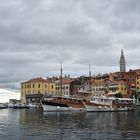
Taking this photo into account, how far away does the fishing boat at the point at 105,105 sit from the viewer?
10864cm

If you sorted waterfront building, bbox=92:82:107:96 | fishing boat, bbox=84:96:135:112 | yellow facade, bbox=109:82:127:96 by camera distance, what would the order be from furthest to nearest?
waterfront building, bbox=92:82:107:96
yellow facade, bbox=109:82:127:96
fishing boat, bbox=84:96:135:112

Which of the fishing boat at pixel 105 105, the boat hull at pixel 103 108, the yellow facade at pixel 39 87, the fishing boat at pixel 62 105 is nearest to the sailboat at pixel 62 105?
the fishing boat at pixel 62 105

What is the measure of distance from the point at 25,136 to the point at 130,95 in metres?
117

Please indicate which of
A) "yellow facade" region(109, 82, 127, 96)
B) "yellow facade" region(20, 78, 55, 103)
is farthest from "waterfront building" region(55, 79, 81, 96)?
"yellow facade" region(109, 82, 127, 96)

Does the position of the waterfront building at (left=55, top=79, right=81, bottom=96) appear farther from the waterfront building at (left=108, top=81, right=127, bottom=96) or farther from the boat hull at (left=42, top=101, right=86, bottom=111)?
the boat hull at (left=42, top=101, right=86, bottom=111)

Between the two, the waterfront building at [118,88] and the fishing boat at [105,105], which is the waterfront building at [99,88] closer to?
the waterfront building at [118,88]

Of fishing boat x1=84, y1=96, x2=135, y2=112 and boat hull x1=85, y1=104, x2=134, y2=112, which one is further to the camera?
fishing boat x1=84, y1=96, x2=135, y2=112

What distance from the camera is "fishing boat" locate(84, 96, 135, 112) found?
109m

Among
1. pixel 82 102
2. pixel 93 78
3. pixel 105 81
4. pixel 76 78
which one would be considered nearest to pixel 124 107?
pixel 82 102

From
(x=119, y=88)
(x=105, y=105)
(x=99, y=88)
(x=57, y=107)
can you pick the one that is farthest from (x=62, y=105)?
(x=99, y=88)

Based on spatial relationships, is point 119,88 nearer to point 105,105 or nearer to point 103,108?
point 105,105

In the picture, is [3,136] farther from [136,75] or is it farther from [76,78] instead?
[76,78]

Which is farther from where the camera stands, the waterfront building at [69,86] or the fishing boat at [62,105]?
the waterfront building at [69,86]

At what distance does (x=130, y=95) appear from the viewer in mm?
152125
